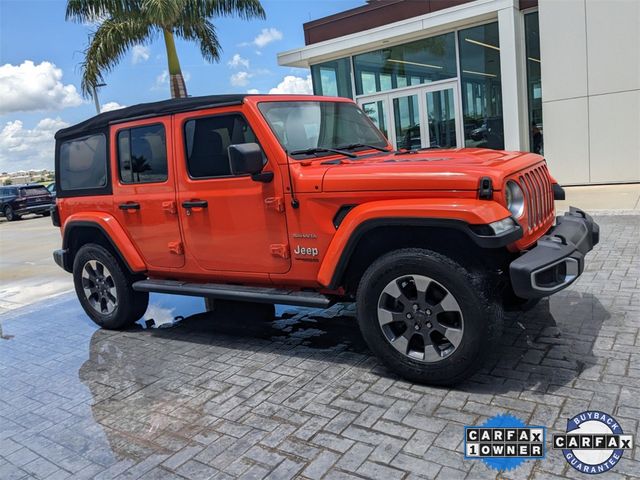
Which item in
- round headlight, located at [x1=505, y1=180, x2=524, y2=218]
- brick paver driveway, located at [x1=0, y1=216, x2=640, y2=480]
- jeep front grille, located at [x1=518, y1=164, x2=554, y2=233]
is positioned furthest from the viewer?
jeep front grille, located at [x1=518, y1=164, x2=554, y2=233]

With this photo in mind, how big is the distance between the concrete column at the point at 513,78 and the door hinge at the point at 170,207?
1004 cm

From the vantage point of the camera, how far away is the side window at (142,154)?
4.79 meters

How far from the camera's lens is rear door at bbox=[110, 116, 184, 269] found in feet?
15.5

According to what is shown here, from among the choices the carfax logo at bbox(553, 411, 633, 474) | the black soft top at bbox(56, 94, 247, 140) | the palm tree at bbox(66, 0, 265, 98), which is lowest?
the carfax logo at bbox(553, 411, 633, 474)

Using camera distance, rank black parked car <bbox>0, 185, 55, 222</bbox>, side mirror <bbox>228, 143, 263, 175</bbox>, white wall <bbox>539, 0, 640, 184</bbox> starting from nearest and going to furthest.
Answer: side mirror <bbox>228, 143, 263, 175</bbox> < white wall <bbox>539, 0, 640, 184</bbox> < black parked car <bbox>0, 185, 55, 222</bbox>

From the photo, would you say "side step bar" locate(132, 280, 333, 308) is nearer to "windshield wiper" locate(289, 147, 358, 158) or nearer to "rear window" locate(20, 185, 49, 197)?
"windshield wiper" locate(289, 147, 358, 158)

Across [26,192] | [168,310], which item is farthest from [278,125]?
[26,192]

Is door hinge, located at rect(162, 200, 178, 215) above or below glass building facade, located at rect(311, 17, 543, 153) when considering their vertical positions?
below

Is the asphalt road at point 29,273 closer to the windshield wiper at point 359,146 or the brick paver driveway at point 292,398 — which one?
the brick paver driveway at point 292,398

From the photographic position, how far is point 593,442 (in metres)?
2.73

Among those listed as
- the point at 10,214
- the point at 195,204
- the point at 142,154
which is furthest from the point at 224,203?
the point at 10,214

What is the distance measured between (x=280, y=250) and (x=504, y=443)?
2050 millimetres

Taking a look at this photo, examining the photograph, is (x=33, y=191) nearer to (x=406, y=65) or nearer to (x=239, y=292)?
(x=406, y=65)

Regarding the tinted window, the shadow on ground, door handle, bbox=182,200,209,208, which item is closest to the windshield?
door handle, bbox=182,200,209,208
